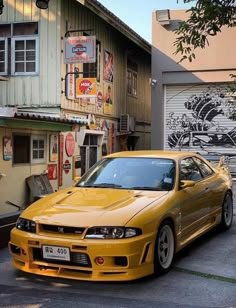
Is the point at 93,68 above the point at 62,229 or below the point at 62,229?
above

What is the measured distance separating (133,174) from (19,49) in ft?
27.7

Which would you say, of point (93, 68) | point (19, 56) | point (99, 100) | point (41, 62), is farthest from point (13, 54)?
point (99, 100)

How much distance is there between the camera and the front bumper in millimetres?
5047

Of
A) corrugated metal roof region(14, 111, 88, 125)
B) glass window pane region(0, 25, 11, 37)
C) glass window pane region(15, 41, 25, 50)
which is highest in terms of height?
glass window pane region(0, 25, 11, 37)

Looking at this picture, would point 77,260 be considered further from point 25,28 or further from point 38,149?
point 25,28

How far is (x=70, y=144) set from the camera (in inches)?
543

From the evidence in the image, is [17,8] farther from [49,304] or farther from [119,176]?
[49,304]

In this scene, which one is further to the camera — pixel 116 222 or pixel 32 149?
pixel 32 149

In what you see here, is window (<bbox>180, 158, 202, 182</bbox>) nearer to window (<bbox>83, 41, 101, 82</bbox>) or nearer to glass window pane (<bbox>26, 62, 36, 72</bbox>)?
glass window pane (<bbox>26, 62, 36, 72</bbox>)

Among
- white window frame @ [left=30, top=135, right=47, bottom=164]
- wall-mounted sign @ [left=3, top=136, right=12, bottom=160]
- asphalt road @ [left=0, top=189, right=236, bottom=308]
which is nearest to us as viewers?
asphalt road @ [left=0, top=189, right=236, bottom=308]

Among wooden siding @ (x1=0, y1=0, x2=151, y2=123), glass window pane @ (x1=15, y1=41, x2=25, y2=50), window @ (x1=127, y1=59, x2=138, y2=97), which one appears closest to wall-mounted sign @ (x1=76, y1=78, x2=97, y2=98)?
wooden siding @ (x1=0, y1=0, x2=151, y2=123)

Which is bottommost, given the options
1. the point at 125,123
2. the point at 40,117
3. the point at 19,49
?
the point at 40,117

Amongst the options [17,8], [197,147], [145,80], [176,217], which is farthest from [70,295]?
[145,80]

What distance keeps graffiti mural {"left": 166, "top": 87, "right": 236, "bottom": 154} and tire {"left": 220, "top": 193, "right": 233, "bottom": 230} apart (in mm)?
9026
